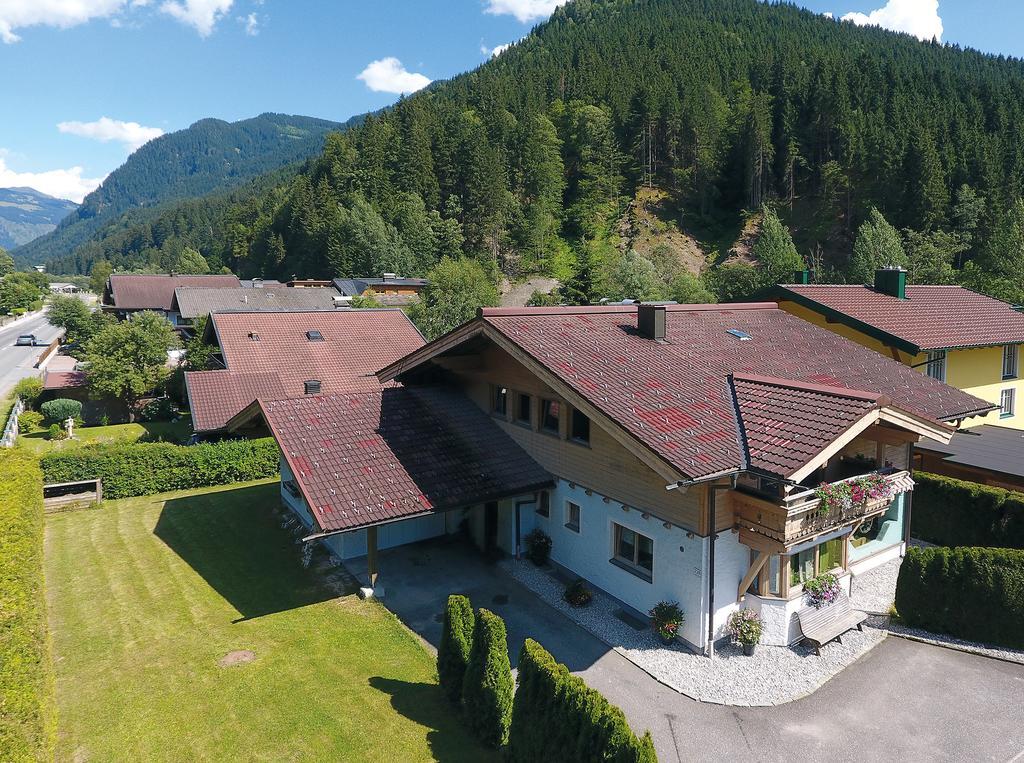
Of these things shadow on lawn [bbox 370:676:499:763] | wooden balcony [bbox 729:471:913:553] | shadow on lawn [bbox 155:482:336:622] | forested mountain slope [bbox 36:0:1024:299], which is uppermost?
forested mountain slope [bbox 36:0:1024:299]

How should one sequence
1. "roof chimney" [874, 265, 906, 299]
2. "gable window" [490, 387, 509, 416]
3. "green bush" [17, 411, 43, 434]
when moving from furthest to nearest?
1. "green bush" [17, 411, 43, 434]
2. "roof chimney" [874, 265, 906, 299]
3. "gable window" [490, 387, 509, 416]

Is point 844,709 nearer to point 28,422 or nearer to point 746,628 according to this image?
point 746,628

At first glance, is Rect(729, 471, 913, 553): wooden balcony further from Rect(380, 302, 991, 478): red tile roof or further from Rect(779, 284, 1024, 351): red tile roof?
Rect(779, 284, 1024, 351): red tile roof

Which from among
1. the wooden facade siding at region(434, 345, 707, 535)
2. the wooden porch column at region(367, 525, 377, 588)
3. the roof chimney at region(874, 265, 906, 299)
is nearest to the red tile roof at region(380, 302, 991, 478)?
the wooden facade siding at region(434, 345, 707, 535)

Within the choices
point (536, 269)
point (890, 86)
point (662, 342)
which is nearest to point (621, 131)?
point (536, 269)

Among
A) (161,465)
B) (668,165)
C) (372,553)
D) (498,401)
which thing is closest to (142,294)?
(161,465)

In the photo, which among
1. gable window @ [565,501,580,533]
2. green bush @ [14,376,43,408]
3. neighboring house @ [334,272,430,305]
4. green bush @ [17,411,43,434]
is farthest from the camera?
neighboring house @ [334,272,430,305]

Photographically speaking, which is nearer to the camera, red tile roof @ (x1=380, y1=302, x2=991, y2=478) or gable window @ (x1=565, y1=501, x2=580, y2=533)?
red tile roof @ (x1=380, y1=302, x2=991, y2=478)

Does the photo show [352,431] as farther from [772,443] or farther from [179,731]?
[772,443]
